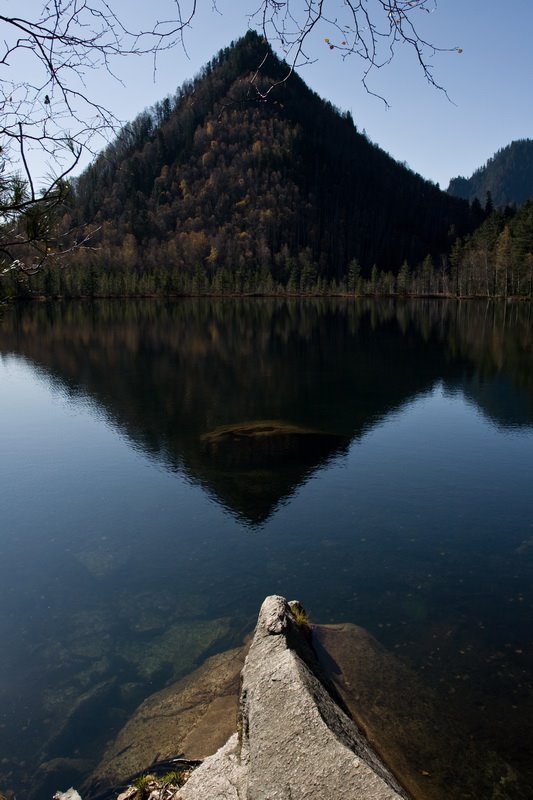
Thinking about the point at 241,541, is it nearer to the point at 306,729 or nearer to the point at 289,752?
the point at 306,729

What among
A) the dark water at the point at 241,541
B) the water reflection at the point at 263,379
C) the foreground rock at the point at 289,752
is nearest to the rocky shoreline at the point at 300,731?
the foreground rock at the point at 289,752

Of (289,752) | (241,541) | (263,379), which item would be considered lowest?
(241,541)

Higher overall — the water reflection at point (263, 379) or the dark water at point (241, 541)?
the water reflection at point (263, 379)

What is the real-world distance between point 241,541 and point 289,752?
872 centimetres

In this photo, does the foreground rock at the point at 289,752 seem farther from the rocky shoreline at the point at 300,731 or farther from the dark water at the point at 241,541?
the dark water at the point at 241,541

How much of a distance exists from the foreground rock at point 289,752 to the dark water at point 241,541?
2.75 m

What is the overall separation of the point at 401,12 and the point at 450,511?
1430cm

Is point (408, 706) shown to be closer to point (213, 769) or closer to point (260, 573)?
point (213, 769)

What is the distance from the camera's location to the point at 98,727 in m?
8.49

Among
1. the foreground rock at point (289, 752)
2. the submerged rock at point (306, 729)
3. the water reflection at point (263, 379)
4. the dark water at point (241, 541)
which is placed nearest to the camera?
the foreground rock at point (289, 752)

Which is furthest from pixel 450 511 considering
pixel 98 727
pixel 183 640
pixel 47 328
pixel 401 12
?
pixel 47 328

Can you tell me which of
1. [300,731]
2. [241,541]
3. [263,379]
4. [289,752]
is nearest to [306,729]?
[300,731]

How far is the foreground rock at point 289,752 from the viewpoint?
17.3ft

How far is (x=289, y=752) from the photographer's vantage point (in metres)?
5.72
